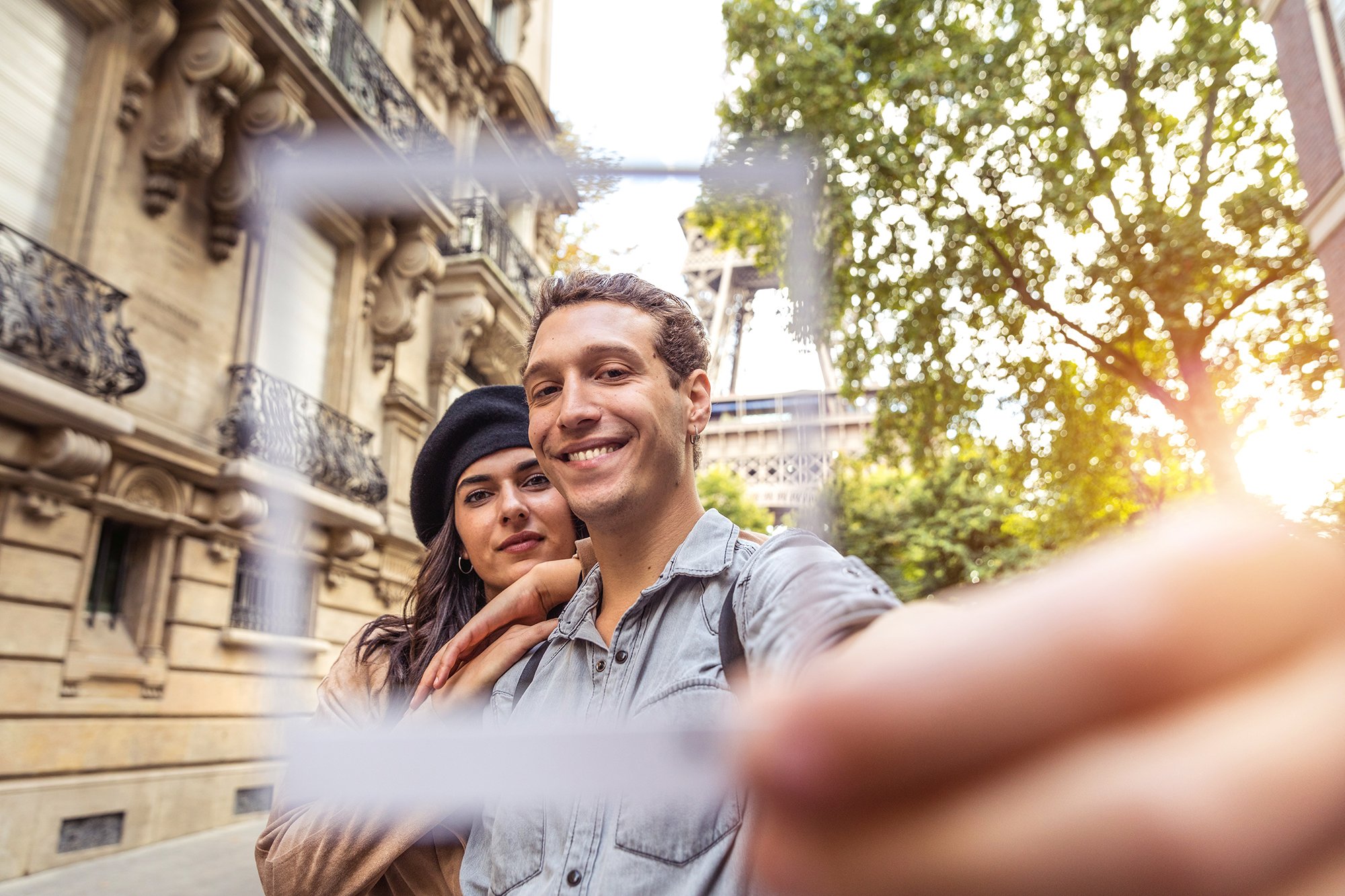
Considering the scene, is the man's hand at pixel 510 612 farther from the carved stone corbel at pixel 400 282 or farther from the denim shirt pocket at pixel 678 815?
the carved stone corbel at pixel 400 282

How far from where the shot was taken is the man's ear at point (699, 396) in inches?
49.8

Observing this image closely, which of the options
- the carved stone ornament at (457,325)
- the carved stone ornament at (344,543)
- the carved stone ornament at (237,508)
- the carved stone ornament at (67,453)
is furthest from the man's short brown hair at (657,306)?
the carved stone ornament at (457,325)

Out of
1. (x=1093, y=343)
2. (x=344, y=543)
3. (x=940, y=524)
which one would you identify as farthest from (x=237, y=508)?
(x=940, y=524)

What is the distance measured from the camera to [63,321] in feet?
20.7

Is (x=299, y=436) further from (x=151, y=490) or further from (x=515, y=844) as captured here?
(x=515, y=844)

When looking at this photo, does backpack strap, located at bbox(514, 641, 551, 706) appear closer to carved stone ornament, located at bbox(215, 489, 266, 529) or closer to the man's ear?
the man's ear

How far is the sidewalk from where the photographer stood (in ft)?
19.1

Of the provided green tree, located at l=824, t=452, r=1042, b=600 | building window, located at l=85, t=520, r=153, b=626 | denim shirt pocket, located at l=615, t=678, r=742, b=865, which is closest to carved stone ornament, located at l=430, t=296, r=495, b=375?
building window, located at l=85, t=520, r=153, b=626

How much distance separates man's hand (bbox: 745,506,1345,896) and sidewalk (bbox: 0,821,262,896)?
271 inches

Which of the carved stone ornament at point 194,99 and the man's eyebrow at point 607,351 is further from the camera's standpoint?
the carved stone ornament at point 194,99

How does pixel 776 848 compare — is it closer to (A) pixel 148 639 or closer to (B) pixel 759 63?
(A) pixel 148 639

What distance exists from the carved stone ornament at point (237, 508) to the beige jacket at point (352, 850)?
290 inches

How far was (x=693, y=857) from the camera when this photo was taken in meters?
0.85

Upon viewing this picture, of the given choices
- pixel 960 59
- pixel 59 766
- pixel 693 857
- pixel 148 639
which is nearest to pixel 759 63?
pixel 960 59
